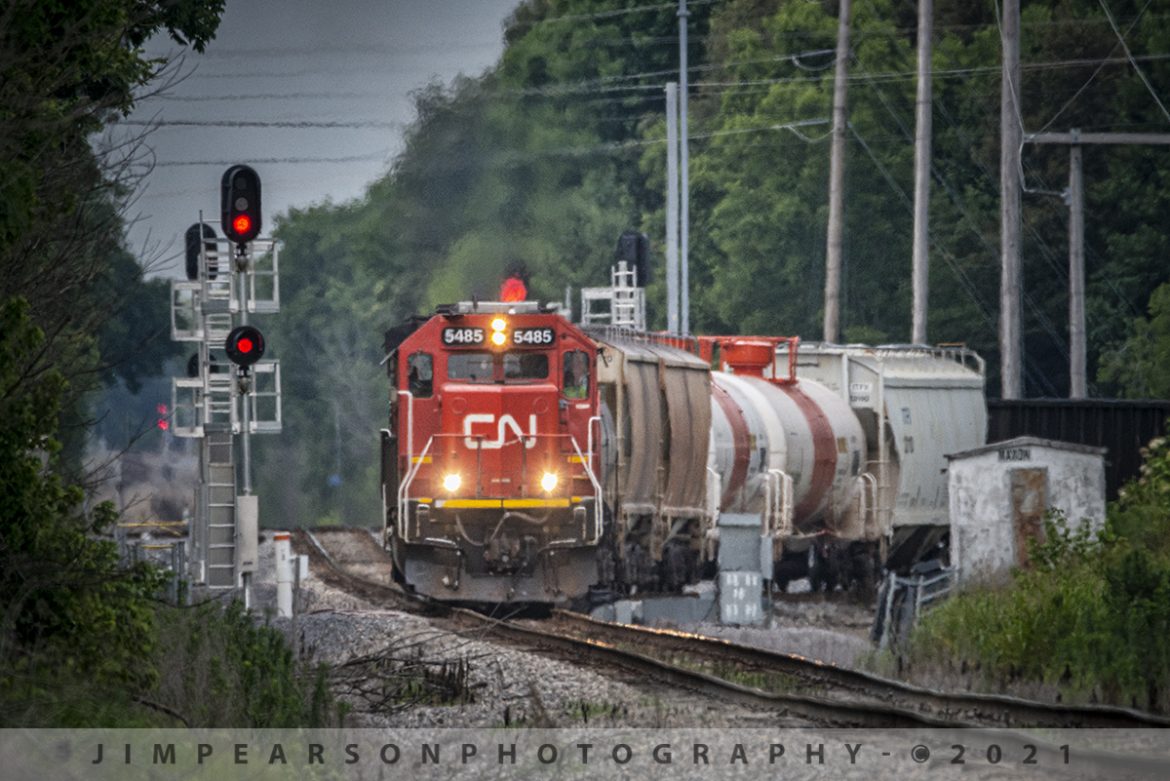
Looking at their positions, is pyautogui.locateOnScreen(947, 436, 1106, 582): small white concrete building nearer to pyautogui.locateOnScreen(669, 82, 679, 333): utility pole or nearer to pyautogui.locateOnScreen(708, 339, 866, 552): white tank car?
pyautogui.locateOnScreen(708, 339, 866, 552): white tank car

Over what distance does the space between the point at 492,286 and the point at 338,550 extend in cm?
1904

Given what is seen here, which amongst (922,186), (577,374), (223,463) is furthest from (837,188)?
(223,463)

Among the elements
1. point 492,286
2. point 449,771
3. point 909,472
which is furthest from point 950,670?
point 492,286

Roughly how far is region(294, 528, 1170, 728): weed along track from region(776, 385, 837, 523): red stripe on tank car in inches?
332

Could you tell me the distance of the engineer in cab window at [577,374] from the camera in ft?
79.2

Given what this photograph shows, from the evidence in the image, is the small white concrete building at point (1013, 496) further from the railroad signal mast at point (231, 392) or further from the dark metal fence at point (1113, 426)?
the railroad signal mast at point (231, 392)

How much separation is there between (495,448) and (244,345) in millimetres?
3892

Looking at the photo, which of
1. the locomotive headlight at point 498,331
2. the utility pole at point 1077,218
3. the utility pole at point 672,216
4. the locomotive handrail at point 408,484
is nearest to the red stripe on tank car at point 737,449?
the locomotive headlight at point 498,331

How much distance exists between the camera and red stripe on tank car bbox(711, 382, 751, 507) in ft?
92.8

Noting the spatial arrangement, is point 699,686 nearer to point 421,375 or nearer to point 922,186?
point 421,375

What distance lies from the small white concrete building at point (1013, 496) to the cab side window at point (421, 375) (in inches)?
253

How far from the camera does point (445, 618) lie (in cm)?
2372

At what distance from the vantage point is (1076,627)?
656 inches

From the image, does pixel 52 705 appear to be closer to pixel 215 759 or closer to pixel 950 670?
pixel 215 759
